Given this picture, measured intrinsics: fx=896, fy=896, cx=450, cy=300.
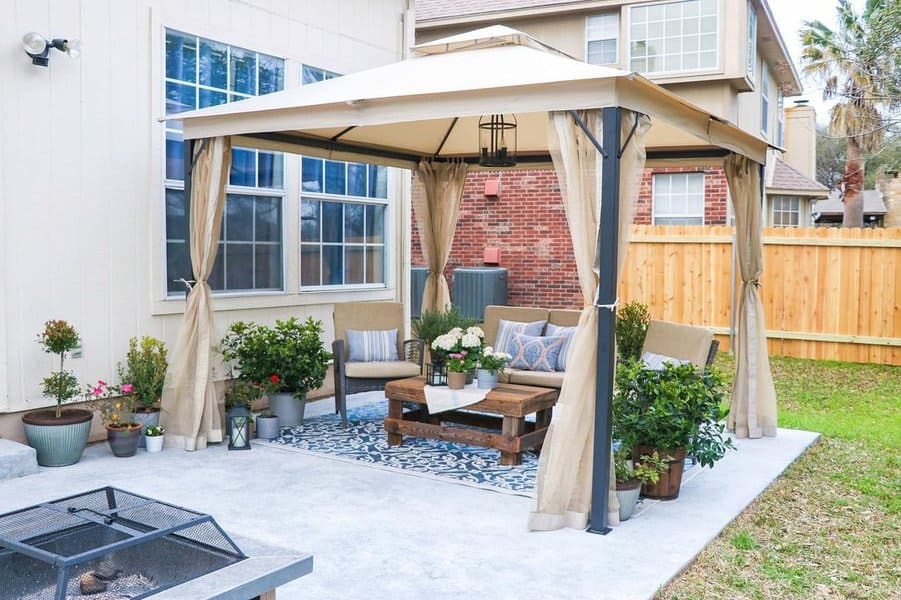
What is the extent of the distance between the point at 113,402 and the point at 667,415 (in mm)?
3834

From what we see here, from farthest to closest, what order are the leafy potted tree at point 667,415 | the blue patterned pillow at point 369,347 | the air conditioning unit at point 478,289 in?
the air conditioning unit at point 478,289 < the blue patterned pillow at point 369,347 < the leafy potted tree at point 667,415

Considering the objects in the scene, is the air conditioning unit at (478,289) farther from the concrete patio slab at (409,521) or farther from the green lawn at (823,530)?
the concrete patio slab at (409,521)

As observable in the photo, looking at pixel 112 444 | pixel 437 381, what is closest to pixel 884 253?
pixel 437 381

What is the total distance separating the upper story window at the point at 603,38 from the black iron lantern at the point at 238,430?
388 inches

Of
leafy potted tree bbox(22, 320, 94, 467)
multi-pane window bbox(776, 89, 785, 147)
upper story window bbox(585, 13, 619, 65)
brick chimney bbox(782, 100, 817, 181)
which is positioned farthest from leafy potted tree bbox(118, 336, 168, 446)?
brick chimney bbox(782, 100, 817, 181)

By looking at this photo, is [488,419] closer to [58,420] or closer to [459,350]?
[459,350]

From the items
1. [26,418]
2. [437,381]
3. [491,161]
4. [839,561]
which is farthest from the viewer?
[491,161]

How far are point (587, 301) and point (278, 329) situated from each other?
10.3 ft

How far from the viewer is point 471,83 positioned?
4891 millimetres

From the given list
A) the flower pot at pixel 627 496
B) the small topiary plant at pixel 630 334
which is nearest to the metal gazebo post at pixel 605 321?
the flower pot at pixel 627 496

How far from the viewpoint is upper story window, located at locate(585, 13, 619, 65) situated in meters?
14.1

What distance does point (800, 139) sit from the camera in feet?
64.8

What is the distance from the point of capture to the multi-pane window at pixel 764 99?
1589 cm

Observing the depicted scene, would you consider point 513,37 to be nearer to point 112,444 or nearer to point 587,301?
point 587,301
